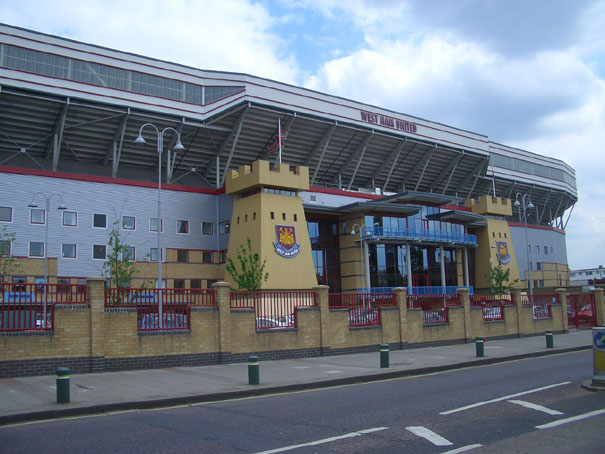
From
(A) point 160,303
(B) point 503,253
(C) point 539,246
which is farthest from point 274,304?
(C) point 539,246

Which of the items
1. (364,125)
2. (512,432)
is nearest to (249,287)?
(364,125)

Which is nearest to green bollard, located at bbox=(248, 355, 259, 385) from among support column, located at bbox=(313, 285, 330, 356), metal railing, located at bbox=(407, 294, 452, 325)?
support column, located at bbox=(313, 285, 330, 356)

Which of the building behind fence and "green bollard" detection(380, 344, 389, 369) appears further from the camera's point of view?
"green bollard" detection(380, 344, 389, 369)

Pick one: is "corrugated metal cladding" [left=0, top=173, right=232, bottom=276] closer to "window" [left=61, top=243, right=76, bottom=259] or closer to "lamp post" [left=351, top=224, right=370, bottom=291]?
"window" [left=61, top=243, right=76, bottom=259]

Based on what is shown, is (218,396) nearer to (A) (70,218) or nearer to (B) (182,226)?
(A) (70,218)

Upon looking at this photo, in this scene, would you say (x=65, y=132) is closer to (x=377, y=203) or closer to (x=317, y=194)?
(x=317, y=194)

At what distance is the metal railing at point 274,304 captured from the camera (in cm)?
2017

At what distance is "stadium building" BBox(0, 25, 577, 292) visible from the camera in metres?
42.3

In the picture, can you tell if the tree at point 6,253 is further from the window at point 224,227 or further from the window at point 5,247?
the window at point 224,227

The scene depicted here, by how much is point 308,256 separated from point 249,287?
7.51 meters

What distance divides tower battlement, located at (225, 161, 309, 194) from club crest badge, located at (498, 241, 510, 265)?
98.5ft

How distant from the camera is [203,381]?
1502 cm

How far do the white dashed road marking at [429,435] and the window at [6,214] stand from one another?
126 ft

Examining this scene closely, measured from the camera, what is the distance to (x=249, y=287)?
1641 inches
